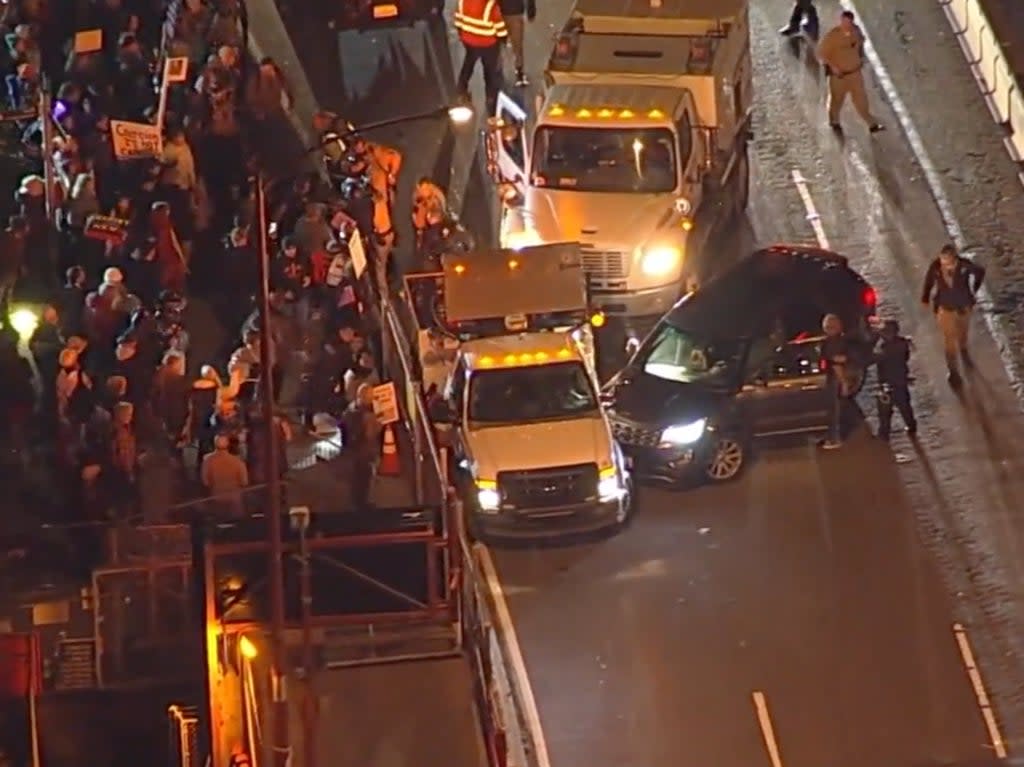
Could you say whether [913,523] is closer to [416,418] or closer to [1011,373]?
[1011,373]

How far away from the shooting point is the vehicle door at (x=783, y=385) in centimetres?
2686

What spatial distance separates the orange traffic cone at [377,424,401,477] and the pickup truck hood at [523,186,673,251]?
381 centimetres

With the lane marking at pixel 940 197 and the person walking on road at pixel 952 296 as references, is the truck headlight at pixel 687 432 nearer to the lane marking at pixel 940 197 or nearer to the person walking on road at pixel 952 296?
the person walking on road at pixel 952 296

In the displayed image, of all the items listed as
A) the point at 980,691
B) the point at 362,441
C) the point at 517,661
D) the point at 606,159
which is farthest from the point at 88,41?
the point at 980,691

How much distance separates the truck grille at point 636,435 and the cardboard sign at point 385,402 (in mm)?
2667

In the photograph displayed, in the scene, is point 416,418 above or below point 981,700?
above

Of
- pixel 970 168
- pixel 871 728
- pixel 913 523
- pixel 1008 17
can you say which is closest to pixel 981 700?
pixel 871 728

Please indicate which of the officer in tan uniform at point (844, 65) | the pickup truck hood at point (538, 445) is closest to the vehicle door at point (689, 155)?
the officer in tan uniform at point (844, 65)

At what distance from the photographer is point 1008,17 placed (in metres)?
34.4

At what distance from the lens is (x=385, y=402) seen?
2489cm

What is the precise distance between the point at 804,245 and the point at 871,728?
845 cm

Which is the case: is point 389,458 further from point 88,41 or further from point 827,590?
point 88,41

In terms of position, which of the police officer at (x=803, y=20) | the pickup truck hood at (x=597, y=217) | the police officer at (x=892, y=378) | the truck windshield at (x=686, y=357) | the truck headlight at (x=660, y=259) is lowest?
the police officer at (x=892, y=378)

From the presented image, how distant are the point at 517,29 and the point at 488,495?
9321 mm
